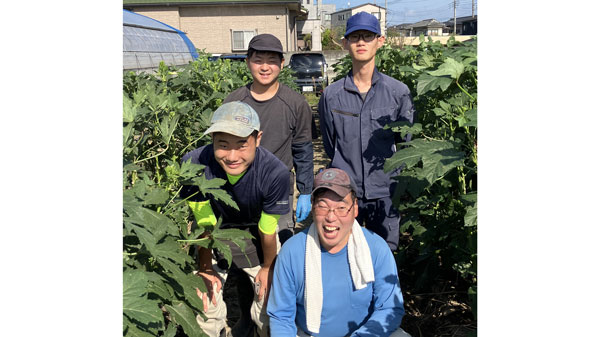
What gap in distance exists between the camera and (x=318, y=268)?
258cm

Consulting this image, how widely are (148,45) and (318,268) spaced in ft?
32.9

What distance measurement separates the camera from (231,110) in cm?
257

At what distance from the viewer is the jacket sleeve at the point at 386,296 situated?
8.45ft

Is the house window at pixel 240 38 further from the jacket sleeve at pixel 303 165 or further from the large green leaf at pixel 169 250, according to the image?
the large green leaf at pixel 169 250

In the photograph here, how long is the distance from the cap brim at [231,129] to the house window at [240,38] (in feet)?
84.0

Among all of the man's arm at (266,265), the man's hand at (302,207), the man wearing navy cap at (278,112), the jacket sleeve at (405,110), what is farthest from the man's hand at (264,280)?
the jacket sleeve at (405,110)

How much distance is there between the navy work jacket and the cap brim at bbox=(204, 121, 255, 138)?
1.02m

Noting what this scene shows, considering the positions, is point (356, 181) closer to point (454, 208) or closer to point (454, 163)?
point (454, 208)

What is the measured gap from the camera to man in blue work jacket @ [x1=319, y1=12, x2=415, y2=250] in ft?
11.0

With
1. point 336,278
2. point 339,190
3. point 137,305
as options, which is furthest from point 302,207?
point 137,305

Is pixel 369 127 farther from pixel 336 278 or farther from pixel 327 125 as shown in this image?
pixel 336 278

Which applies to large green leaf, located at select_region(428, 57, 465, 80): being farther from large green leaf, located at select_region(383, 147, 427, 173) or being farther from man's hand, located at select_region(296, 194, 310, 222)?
man's hand, located at select_region(296, 194, 310, 222)

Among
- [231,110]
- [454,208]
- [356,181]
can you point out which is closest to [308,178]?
[356,181]

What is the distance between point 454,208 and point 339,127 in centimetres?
83
